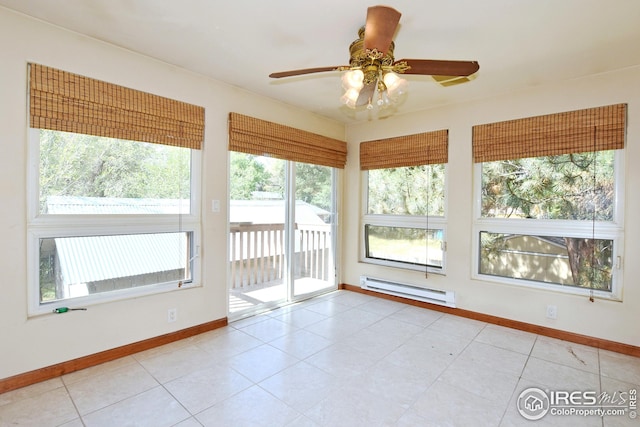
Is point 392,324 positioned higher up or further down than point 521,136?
further down

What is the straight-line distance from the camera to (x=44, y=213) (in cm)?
219

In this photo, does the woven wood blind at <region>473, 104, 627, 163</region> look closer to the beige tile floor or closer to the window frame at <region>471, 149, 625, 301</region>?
the window frame at <region>471, 149, 625, 301</region>

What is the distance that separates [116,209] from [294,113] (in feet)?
7.15

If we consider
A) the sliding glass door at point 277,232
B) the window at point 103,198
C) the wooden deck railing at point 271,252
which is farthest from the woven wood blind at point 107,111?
the wooden deck railing at point 271,252

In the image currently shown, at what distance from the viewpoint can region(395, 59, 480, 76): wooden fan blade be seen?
1.75 m

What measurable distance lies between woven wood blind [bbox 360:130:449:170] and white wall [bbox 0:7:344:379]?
184 centimetres

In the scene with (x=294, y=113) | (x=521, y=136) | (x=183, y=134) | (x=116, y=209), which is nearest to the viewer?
(x=116, y=209)

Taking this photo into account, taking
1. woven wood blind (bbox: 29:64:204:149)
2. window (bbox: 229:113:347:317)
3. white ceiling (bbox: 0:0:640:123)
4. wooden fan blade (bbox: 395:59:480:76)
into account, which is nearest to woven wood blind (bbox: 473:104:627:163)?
white ceiling (bbox: 0:0:640:123)

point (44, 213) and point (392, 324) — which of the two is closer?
point (44, 213)

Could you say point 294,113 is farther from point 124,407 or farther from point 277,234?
point 124,407

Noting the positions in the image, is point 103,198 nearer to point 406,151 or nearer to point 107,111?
point 107,111

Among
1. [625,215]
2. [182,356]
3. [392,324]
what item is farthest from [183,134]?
[625,215]

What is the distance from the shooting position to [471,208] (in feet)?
11.3

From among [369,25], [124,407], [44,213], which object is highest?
[369,25]
